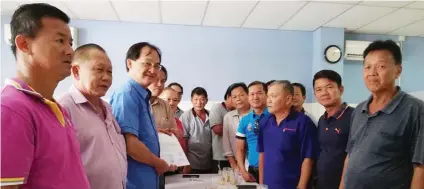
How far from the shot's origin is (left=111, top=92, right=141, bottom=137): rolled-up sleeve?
1.29 m

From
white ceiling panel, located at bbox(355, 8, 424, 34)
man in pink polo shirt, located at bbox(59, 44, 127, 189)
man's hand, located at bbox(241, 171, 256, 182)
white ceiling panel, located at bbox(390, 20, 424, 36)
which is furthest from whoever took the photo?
white ceiling panel, located at bbox(390, 20, 424, 36)

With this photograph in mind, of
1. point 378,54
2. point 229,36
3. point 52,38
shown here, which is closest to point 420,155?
point 378,54

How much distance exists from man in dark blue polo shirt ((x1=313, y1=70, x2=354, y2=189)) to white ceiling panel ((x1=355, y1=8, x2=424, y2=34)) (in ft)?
8.15

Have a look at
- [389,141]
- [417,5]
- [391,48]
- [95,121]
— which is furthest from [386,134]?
[417,5]

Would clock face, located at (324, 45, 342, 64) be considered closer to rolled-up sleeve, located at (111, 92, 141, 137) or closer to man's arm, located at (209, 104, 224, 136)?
man's arm, located at (209, 104, 224, 136)

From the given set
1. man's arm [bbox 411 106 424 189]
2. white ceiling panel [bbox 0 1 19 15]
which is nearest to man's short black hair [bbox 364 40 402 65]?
man's arm [bbox 411 106 424 189]

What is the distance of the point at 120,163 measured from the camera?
3.73 feet

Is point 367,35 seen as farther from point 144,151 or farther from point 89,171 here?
point 89,171

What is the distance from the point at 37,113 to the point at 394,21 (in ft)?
15.4

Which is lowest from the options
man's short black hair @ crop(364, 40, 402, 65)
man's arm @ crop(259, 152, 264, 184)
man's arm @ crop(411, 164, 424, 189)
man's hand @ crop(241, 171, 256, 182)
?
man's hand @ crop(241, 171, 256, 182)

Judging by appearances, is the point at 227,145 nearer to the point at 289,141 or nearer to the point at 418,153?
the point at 289,141

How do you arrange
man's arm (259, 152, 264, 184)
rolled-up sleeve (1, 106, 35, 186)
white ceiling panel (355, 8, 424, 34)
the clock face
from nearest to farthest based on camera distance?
rolled-up sleeve (1, 106, 35, 186), man's arm (259, 152, 264, 184), white ceiling panel (355, 8, 424, 34), the clock face

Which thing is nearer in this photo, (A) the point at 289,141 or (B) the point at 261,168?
(A) the point at 289,141

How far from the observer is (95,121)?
1104 millimetres
